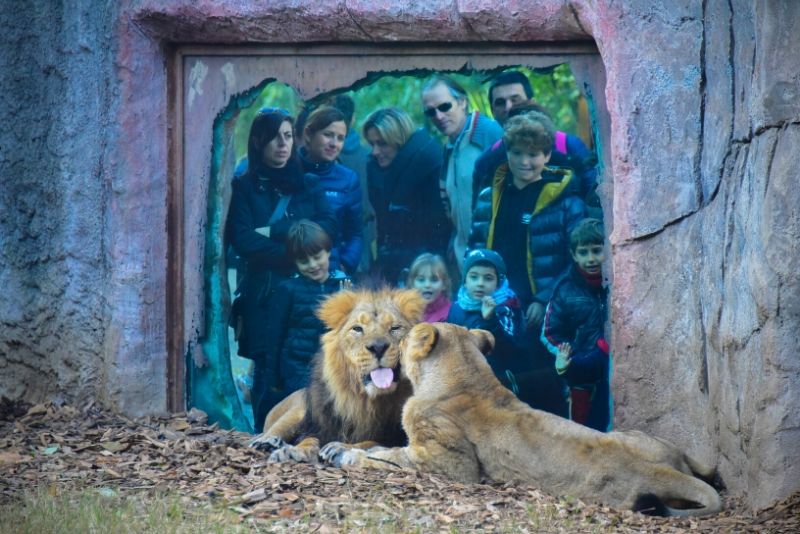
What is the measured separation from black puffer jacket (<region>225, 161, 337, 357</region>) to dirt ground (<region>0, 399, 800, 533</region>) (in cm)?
87

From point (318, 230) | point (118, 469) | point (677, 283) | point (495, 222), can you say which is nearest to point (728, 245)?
point (677, 283)

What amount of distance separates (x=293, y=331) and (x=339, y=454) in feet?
4.28

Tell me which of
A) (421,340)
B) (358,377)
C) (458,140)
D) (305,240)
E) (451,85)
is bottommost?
(358,377)

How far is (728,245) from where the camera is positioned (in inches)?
235

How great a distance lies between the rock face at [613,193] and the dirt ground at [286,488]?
0.44m

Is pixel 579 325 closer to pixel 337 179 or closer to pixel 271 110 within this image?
pixel 337 179

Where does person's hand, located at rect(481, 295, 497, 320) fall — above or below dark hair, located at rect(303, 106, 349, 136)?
below

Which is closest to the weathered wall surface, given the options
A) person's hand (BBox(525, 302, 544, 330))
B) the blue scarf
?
the blue scarf

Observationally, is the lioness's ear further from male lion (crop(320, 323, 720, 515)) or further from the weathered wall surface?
the weathered wall surface

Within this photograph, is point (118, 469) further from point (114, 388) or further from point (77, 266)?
point (77, 266)

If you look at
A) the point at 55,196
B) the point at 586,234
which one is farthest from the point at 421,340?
the point at 55,196

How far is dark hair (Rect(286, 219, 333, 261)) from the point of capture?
7.59 meters

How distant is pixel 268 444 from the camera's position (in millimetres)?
6887

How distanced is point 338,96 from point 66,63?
1.78 metres
